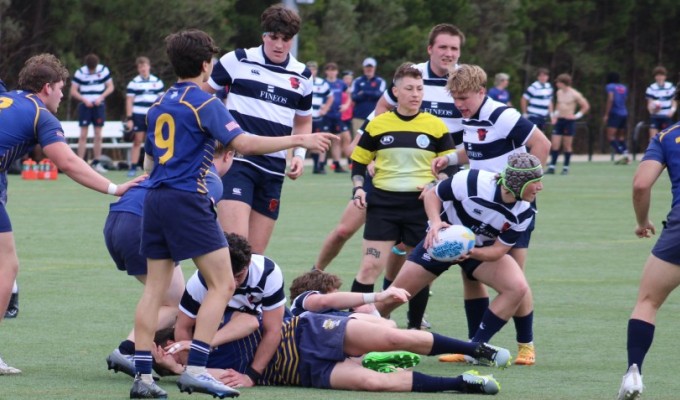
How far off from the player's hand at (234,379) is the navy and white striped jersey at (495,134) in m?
2.58

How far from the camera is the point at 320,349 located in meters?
7.18

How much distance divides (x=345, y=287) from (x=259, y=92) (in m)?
2.72

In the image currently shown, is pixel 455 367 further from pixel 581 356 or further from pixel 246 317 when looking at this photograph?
pixel 246 317

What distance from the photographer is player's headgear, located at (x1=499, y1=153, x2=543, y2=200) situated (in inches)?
305

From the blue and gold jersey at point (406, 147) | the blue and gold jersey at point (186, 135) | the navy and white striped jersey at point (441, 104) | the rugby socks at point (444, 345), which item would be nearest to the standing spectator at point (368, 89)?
the navy and white striped jersey at point (441, 104)

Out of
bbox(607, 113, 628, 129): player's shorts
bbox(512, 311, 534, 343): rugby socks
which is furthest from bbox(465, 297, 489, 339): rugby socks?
bbox(607, 113, 628, 129): player's shorts

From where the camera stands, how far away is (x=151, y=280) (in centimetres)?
667

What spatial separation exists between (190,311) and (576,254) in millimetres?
7808

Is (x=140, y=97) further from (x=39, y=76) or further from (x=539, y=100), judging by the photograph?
(x=39, y=76)

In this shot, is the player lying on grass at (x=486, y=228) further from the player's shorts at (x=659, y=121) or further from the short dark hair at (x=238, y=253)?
the player's shorts at (x=659, y=121)

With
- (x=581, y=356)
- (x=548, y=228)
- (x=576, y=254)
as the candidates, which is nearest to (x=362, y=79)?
(x=548, y=228)

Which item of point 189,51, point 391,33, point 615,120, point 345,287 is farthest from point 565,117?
point 189,51

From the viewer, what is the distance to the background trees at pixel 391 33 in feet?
104

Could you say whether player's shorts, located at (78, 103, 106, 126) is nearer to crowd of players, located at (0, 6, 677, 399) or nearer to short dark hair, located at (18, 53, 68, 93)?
crowd of players, located at (0, 6, 677, 399)
